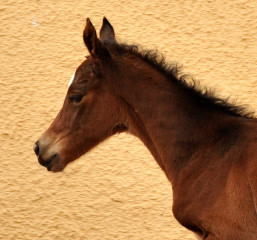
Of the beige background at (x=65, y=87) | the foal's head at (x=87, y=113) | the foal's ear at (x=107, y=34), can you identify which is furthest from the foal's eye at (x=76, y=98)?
the beige background at (x=65, y=87)

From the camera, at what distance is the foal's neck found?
3.69 meters

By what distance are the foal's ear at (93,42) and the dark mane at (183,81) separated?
10cm

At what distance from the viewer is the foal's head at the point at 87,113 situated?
3.76 meters

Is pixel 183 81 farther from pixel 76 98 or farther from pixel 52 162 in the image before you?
pixel 52 162

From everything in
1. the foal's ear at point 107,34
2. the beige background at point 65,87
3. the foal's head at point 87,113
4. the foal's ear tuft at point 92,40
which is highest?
the foal's ear tuft at point 92,40

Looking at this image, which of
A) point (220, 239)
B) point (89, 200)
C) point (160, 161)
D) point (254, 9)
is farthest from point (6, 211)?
point (254, 9)

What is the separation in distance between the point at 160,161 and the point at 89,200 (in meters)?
1.71

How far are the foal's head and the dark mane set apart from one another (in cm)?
13

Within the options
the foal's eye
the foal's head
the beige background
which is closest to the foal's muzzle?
the foal's head

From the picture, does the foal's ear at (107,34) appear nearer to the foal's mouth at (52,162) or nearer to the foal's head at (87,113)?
the foal's head at (87,113)

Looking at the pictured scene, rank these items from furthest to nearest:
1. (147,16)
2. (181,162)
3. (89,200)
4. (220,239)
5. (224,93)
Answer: (147,16), (224,93), (89,200), (181,162), (220,239)

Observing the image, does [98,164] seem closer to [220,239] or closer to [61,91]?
[61,91]

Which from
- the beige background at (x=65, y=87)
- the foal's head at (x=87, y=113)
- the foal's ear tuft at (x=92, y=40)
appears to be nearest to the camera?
the foal's ear tuft at (x=92, y=40)

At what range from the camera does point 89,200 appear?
543 centimetres
